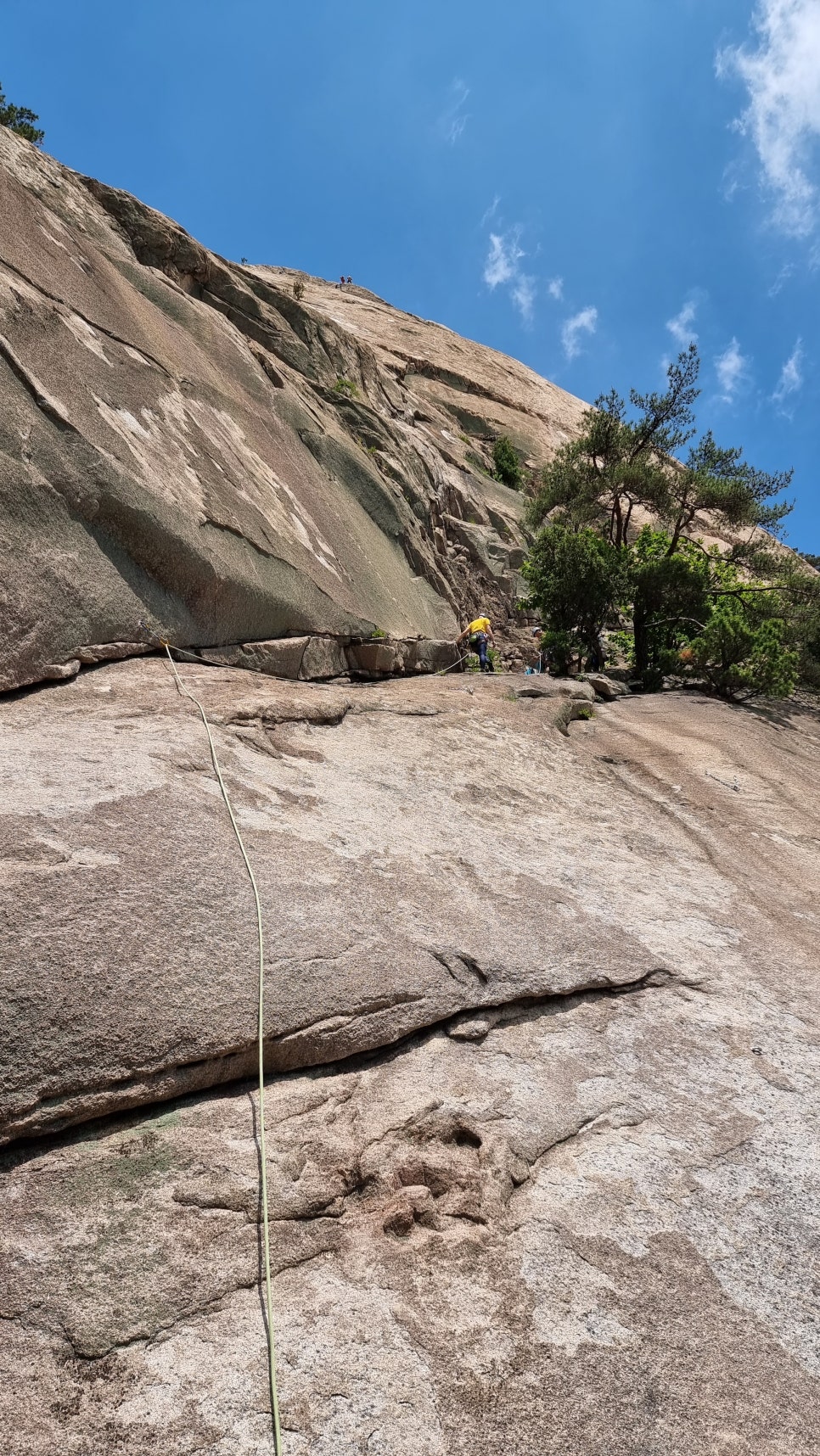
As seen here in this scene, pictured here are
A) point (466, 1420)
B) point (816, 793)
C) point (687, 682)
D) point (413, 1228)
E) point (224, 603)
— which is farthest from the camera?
point (687, 682)

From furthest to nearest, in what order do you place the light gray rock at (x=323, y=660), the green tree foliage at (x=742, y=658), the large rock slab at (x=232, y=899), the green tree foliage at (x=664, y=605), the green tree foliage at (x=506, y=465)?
1. the green tree foliage at (x=506, y=465)
2. the green tree foliage at (x=664, y=605)
3. the green tree foliage at (x=742, y=658)
4. the light gray rock at (x=323, y=660)
5. the large rock slab at (x=232, y=899)

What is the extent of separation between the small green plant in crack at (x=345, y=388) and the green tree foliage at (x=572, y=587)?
4.83 metres

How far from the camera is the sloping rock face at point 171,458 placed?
24.2 ft

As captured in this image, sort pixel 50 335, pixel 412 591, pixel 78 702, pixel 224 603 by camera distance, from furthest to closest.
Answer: pixel 412 591 → pixel 224 603 → pixel 50 335 → pixel 78 702

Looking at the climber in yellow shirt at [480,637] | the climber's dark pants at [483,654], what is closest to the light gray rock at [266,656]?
the climber in yellow shirt at [480,637]

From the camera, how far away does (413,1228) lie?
370cm

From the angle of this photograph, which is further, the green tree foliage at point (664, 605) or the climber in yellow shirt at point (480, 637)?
the green tree foliage at point (664, 605)

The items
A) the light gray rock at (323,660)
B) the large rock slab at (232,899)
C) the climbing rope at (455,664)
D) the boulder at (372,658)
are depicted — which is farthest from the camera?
the climbing rope at (455,664)

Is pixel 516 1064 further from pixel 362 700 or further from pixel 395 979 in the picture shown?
pixel 362 700

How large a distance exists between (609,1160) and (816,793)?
23.7 ft

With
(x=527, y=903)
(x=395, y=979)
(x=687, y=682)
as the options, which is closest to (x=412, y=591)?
(x=687, y=682)

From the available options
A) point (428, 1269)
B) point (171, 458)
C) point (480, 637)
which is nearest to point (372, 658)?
point (171, 458)

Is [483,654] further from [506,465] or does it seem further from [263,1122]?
[506,465]

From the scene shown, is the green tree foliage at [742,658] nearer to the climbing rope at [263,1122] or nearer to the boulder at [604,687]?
the boulder at [604,687]
